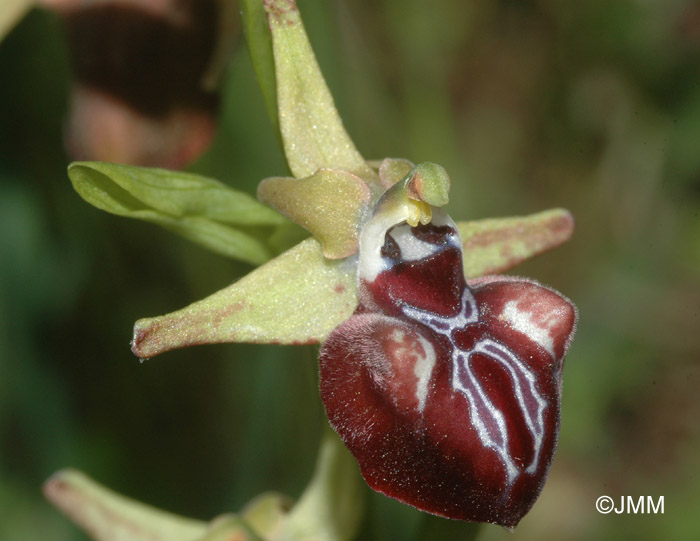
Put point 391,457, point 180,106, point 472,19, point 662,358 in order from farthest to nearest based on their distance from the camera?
point 472,19, point 662,358, point 180,106, point 391,457

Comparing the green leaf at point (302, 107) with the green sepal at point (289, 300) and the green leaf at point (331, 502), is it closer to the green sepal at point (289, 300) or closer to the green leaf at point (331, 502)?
the green sepal at point (289, 300)

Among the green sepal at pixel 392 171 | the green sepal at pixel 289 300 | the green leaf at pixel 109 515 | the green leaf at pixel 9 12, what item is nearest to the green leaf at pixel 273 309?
the green sepal at pixel 289 300

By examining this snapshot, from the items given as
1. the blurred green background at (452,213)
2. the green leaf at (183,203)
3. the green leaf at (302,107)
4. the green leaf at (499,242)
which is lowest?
the blurred green background at (452,213)

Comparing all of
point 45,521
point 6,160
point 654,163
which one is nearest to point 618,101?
point 654,163

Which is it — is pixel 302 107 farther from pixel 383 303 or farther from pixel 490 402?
pixel 490 402

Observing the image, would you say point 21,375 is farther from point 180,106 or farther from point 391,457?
point 391,457

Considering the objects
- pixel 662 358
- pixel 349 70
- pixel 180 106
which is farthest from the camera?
pixel 662 358
